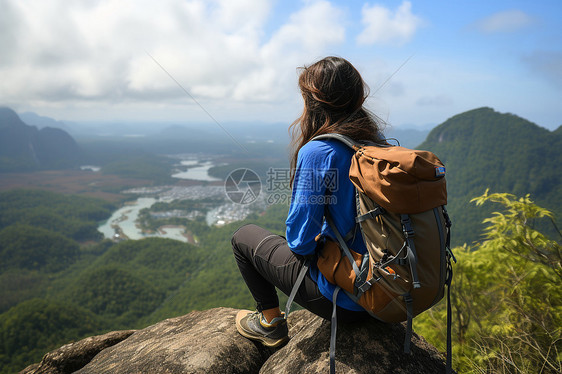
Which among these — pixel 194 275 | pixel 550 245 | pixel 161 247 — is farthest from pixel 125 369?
pixel 161 247

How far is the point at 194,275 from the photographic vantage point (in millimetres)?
53500

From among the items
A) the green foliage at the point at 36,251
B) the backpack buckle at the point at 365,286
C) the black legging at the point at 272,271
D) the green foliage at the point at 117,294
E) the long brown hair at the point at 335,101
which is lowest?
the green foliage at the point at 36,251

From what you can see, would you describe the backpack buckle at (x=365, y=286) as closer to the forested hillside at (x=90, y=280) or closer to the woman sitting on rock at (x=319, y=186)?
A: the woman sitting on rock at (x=319, y=186)

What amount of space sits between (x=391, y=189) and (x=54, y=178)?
191 m

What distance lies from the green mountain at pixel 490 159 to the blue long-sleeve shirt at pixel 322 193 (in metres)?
40.1

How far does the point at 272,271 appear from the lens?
2.45 m

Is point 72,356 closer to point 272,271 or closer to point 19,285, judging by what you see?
point 272,271

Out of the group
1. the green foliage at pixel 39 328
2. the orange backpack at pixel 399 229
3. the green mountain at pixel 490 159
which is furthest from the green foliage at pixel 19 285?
the green mountain at pixel 490 159

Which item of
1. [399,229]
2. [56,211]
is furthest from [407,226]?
[56,211]

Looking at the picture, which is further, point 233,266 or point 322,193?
point 233,266

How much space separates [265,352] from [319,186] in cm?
210

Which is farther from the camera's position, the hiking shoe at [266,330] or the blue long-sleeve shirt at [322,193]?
the hiking shoe at [266,330]

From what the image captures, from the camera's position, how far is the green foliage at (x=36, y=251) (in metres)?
69.3

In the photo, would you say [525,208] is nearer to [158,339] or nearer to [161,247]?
[158,339]
